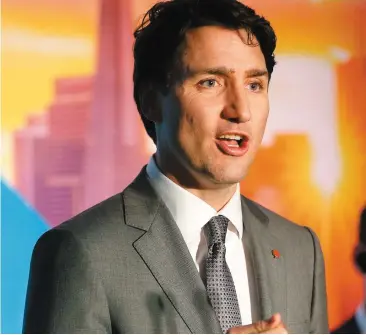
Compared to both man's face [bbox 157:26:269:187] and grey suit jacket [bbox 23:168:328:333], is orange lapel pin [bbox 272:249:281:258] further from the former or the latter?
man's face [bbox 157:26:269:187]

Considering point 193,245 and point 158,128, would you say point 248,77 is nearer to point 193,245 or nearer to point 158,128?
point 158,128

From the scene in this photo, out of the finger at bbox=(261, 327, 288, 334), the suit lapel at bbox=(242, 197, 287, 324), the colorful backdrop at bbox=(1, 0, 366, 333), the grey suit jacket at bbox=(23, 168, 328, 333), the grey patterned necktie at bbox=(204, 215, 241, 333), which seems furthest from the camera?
the colorful backdrop at bbox=(1, 0, 366, 333)

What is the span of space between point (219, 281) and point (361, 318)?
41.9 inches

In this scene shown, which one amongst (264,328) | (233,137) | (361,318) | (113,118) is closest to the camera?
(264,328)

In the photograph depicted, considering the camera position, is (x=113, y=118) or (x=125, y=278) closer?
(x=125, y=278)

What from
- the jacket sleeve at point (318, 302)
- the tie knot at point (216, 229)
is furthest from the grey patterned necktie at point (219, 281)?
the jacket sleeve at point (318, 302)

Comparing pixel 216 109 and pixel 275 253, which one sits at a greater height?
pixel 216 109

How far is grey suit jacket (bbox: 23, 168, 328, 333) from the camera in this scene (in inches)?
68.8

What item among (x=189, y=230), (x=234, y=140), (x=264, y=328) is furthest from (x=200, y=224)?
(x=264, y=328)

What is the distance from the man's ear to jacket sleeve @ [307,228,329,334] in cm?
68

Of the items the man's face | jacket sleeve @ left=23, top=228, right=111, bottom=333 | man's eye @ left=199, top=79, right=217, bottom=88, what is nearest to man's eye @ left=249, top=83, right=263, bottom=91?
the man's face

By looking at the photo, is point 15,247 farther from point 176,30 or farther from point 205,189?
point 176,30

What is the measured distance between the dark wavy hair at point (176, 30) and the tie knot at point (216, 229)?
17.1 inches

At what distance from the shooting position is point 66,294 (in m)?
1.74
